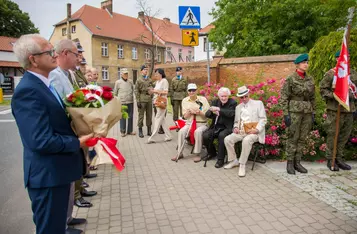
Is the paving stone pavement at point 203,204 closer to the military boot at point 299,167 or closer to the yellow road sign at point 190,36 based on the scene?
the military boot at point 299,167

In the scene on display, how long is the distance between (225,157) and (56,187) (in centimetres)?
499

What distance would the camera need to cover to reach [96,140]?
260 cm

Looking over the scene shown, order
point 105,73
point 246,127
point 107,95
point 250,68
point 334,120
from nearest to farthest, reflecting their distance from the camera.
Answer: point 107,95 → point 334,120 → point 246,127 → point 250,68 → point 105,73

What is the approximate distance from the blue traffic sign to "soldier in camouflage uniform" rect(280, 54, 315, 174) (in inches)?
150

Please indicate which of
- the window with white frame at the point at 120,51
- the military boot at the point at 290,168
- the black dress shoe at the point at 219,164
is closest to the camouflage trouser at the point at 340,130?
the military boot at the point at 290,168

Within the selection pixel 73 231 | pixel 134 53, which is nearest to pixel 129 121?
pixel 73 231

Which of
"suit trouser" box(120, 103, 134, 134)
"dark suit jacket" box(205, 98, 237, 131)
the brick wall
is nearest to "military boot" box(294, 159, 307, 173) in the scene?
"dark suit jacket" box(205, 98, 237, 131)

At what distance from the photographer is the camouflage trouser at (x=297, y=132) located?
570cm

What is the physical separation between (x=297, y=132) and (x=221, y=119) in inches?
62.4

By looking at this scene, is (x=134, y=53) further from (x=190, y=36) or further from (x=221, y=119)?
(x=221, y=119)

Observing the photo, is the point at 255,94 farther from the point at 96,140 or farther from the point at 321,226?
the point at 96,140

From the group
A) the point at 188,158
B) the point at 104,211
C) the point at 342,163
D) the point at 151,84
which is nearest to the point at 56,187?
the point at 104,211

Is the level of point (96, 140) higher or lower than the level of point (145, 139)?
higher

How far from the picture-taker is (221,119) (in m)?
6.59
